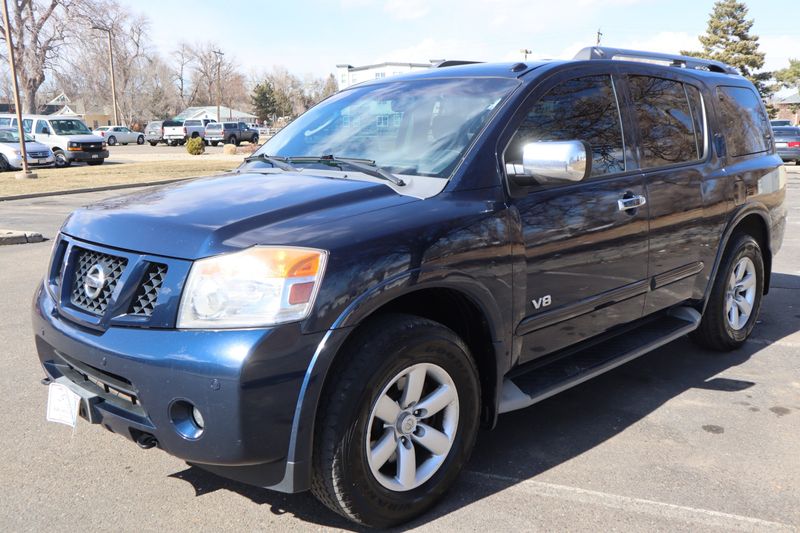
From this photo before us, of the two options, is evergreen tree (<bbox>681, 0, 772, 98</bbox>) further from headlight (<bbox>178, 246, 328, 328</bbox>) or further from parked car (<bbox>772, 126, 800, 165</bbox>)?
headlight (<bbox>178, 246, 328, 328</bbox>)

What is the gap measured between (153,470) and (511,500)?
166cm

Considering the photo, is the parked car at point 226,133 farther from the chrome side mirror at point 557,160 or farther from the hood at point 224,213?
the chrome side mirror at point 557,160

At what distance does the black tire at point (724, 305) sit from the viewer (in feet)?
15.7

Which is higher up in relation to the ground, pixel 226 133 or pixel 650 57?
pixel 650 57

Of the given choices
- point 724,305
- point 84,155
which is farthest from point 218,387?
point 84,155

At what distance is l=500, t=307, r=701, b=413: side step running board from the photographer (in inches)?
128

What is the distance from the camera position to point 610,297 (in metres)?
3.72

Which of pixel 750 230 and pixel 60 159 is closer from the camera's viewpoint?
pixel 750 230

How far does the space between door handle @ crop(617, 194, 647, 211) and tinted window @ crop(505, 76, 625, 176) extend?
0.53 ft

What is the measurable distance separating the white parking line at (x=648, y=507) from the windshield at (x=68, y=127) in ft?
94.6

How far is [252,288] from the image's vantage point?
245 cm

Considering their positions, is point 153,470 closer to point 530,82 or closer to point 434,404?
point 434,404

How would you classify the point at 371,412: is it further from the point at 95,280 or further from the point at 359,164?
the point at 359,164

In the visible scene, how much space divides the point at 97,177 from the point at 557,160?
68.5ft
